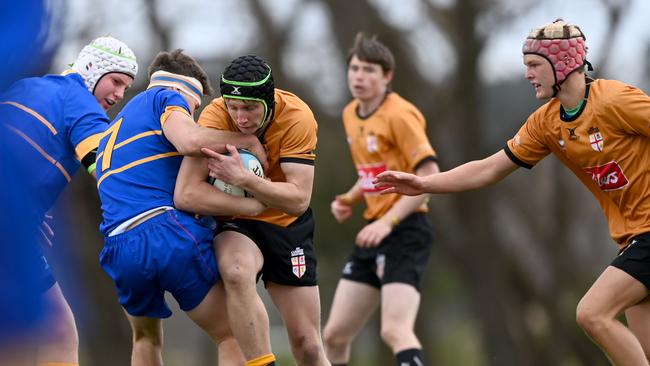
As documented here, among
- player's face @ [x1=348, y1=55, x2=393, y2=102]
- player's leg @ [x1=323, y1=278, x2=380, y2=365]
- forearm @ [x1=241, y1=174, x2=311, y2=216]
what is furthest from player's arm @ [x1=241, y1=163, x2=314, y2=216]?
player's face @ [x1=348, y1=55, x2=393, y2=102]

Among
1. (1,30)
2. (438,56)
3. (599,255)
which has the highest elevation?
(1,30)

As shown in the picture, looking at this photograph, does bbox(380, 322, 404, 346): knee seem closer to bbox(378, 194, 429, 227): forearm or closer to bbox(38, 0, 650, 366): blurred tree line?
bbox(378, 194, 429, 227): forearm

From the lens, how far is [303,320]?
20.9 feet

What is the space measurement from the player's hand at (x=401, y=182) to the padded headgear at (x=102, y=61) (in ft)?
5.73

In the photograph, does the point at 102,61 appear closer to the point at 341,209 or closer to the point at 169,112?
the point at 169,112

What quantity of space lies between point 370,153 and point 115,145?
2.86 metres

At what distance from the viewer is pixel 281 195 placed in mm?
5902

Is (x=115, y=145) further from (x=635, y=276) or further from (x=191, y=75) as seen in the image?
(x=635, y=276)

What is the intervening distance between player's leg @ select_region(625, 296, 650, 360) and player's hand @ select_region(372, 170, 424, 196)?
1414mm

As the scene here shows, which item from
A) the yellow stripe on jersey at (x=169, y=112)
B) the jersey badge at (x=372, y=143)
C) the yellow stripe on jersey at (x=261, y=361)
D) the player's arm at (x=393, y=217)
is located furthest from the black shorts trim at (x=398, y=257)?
the yellow stripe on jersey at (x=169, y=112)

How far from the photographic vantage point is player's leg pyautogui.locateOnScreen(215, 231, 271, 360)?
19.1 feet

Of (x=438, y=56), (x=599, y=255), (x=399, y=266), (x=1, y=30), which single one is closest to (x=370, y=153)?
(x=399, y=266)

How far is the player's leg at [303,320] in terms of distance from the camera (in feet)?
20.8

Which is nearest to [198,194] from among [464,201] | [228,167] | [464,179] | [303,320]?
[228,167]
